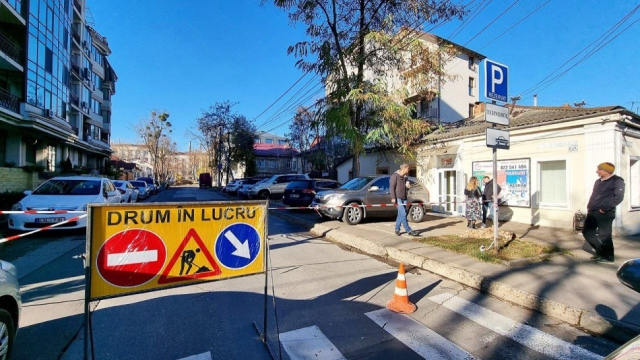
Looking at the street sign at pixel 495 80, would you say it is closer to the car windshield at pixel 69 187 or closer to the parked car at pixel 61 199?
the parked car at pixel 61 199

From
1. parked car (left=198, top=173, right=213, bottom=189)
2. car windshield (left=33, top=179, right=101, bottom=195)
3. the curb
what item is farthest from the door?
parked car (left=198, top=173, right=213, bottom=189)

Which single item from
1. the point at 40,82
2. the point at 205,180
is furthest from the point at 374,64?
the point at 205,180

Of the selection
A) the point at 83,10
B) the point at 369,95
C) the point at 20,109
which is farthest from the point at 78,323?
the point at 83,10

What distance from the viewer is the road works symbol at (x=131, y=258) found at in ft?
8.40

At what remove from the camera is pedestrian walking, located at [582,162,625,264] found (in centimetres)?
560

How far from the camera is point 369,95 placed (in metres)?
12.7

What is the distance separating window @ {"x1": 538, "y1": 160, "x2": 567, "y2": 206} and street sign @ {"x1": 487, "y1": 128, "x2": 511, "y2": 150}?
508cm

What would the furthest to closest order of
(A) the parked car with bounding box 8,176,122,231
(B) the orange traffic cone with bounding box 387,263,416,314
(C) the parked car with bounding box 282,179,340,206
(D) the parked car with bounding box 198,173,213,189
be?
(D) the parked car with bounding box 198,173,213,189 < (C) the parked car with bounding box 282,179,340,206 < (A) the parked car with bounding box 8,176,122,231 < (B) the orange traffic cone with bounding box 387,263,416,314

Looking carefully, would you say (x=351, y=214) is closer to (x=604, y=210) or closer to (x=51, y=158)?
(x=604, y=210)

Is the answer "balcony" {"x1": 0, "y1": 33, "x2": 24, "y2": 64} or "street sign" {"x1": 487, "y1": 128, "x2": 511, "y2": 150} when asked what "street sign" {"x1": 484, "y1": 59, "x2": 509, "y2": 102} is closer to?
"street sign" {"x1": 487, "y1": 128, "x2": 511, "y2": 150}

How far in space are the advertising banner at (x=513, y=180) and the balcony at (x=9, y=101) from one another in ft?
78.8

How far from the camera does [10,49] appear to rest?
18016mm

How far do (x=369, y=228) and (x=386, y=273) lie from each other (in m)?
4.12

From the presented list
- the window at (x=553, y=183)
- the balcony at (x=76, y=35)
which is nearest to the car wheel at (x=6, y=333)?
the window at (x=553, y=183)
